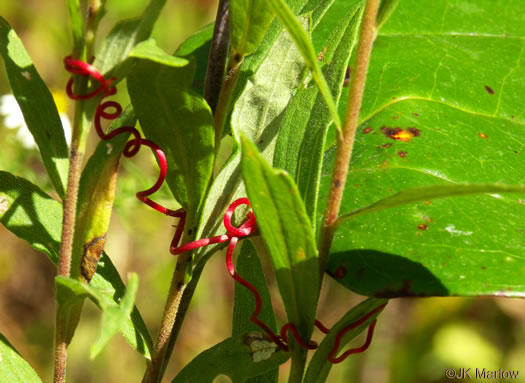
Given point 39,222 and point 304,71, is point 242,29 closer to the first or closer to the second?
point 304,71

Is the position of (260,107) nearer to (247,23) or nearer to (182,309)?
(247,23)

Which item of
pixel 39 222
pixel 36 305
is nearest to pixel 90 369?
pixel 36 305

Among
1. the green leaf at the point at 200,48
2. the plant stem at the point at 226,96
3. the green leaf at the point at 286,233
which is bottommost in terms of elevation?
the green leaf at the point at 286,233

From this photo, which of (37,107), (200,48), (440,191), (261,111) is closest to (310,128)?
(261,111)

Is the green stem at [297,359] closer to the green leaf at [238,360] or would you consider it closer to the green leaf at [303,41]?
the green leaf at [238,360]

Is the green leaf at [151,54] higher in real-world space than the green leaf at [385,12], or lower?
lower

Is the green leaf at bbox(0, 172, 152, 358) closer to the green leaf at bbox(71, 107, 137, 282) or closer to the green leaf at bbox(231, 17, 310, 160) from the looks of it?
the green leaf at bbox(71, 107, 137, 282)

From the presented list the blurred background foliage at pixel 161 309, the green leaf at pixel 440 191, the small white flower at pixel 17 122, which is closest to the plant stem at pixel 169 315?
the green leaf at pixel 440 191
